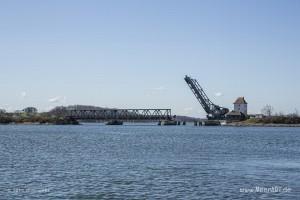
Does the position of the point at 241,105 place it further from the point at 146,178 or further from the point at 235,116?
the point at 146,178

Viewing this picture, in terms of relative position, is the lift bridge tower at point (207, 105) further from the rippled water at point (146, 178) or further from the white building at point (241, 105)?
the rippled water at point (146, 178)

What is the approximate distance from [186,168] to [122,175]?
5.17m

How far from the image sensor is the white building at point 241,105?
165 metres

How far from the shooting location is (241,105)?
166 m

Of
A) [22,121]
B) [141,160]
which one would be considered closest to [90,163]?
[141,160]

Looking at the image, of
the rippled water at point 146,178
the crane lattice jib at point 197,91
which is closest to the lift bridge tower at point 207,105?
the crane lattice jib at point 197,91

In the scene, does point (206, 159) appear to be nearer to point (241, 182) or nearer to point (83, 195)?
point (241, 182)

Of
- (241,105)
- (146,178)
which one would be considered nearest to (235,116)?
(241,105)

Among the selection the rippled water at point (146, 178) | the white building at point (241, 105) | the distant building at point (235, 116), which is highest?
the white building at point (241, 105)

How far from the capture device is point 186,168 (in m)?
32.0

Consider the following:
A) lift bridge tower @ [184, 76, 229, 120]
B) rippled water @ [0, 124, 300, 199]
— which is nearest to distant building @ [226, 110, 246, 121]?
lift bridge tower @ [184, 76, 229, 120]

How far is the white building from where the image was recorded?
543 ft

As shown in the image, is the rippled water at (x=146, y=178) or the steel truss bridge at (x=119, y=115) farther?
the steel truss bridge at (x=119, y=115)

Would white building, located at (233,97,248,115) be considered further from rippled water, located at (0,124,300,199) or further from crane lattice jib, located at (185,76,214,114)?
rippled water, located at (0,124,300,199)
